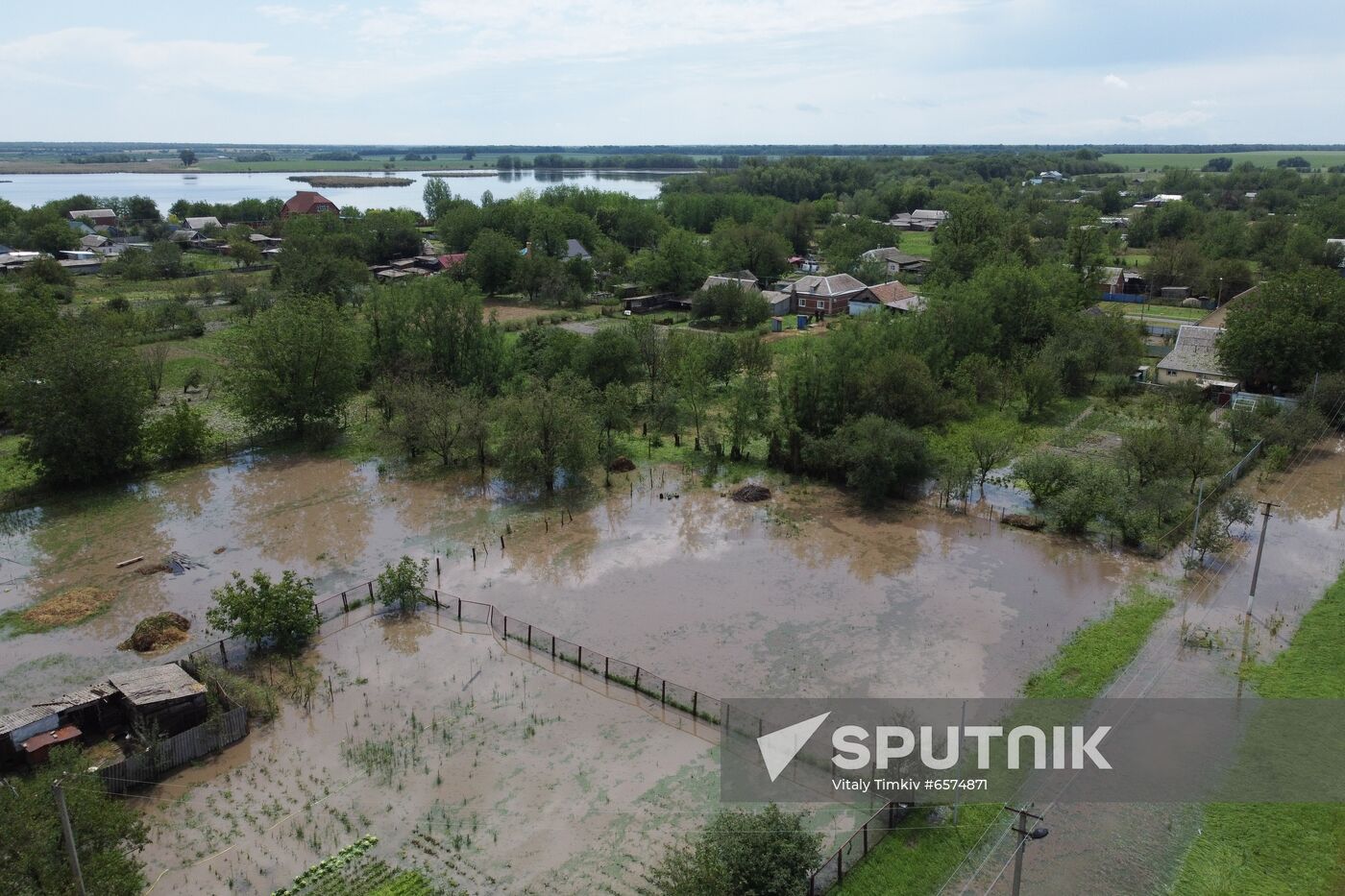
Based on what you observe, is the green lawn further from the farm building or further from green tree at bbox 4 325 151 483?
green tree at bbox 4 325 151 483

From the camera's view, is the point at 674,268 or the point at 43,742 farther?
the point at 674,268

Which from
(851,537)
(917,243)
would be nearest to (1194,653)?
(851,537)

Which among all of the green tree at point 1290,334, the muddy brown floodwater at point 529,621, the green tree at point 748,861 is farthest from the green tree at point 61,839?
the green tree at point 1290,334

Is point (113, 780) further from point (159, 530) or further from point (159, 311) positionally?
point (159, 311)

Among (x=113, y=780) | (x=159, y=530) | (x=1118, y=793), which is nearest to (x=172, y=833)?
(x=113, y=780)

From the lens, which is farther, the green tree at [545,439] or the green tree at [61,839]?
the green tree at [545,439]

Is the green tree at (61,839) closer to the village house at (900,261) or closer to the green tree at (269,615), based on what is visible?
the green tree at (269,615)

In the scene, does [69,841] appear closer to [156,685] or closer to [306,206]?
[156,685]
